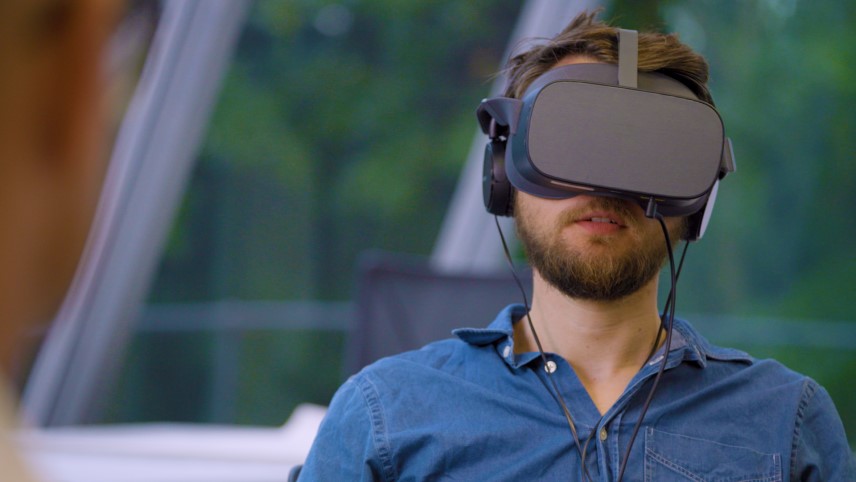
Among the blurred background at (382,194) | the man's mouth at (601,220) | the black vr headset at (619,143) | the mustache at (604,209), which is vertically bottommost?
the blurred background at (382,194)

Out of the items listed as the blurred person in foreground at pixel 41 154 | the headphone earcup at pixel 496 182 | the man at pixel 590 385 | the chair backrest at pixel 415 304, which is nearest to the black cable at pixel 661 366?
the man at pixel 590 385

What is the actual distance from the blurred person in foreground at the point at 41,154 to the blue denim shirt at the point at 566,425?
996 millimetres

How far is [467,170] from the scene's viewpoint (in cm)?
371

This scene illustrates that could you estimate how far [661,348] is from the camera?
1383mm

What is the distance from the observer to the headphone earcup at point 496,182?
1373 mm

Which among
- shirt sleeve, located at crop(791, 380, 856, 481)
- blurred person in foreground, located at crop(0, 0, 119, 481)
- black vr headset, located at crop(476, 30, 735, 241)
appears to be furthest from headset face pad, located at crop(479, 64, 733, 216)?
blurred person in foreground, located at crop(0, 0, 119, 481)

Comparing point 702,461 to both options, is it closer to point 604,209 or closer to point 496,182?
point 604,209

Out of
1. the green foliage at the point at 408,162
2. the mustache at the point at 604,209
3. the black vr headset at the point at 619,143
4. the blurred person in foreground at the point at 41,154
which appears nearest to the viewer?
the blurred person in foreground at the point at 41,154

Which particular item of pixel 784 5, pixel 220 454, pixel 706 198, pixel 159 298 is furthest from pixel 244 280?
pixel 706 198

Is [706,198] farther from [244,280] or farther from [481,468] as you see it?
[244,280]

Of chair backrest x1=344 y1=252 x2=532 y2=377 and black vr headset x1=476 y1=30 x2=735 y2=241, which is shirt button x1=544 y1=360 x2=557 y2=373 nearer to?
black vr headset x1=476 y1=30 x2=735 y2=241

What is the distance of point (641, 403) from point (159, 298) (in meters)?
2.77

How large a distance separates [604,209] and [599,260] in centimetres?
7

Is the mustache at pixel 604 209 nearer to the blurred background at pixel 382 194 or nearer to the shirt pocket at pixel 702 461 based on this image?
the shirt pocket at pixel 702 461
